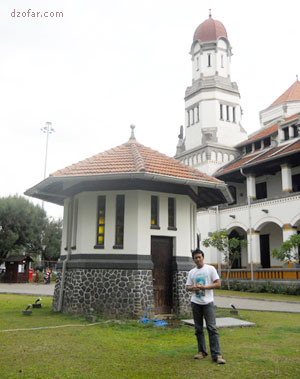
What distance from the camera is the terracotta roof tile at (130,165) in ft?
40.3

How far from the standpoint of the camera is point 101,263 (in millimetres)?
12195

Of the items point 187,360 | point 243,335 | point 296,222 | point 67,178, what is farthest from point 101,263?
point 296,222

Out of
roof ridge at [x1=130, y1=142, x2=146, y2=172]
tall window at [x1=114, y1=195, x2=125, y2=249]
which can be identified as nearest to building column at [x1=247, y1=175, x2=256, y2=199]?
roof ridge at [x1=130, y1=142, x2=146, y2=172]

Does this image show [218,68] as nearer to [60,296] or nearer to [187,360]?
[60,296]

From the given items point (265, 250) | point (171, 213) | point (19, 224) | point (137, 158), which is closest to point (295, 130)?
point (265, 250)

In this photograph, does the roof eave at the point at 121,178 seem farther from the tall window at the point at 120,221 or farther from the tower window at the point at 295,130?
the tower window at the point at 295,130

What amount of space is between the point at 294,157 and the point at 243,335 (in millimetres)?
19049

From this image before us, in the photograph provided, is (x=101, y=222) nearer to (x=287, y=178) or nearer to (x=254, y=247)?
(x=287, y=178)

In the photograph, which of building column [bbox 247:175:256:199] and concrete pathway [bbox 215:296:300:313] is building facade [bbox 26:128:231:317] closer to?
concrete pathway [bbox 215:296:300:313]

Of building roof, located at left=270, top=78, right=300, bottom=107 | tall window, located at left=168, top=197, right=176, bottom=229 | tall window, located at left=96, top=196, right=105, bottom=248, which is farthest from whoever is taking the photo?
building roof, located at left=270, top=78, right=300, bottom=107

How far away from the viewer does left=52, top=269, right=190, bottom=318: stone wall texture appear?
38.2 feet

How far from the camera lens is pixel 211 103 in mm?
36969

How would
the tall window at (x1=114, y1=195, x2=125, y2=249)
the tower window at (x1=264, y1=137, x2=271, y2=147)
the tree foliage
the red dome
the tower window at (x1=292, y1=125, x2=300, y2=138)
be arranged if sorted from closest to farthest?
the tall window at (x1=114, y1=195, x2=125, y2=249)
the tower window at (x1=292, y1=125, x2=300, y2=138)
the tower window at (x1=264, y1=137, x2=271, y2=147)
the red dome
the tree foliage

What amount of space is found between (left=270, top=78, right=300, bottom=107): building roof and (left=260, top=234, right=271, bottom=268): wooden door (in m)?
13.4
